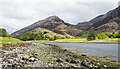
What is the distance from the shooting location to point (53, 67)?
13781 mm

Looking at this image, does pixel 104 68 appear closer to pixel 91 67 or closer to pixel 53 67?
pixel 91 67

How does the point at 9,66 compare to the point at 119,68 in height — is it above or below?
above

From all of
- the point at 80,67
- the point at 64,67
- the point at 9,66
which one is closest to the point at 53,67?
the point at 64,67

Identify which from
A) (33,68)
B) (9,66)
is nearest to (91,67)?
(33,68)

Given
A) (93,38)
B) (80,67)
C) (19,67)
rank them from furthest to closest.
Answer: (93,38) < (80,67) < (19,67)

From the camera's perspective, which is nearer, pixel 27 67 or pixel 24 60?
pixel 27 67

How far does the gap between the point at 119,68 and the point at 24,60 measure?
14931 millimetres

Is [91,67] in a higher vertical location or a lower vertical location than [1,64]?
lower

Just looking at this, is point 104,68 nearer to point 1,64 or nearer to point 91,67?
point 91,67


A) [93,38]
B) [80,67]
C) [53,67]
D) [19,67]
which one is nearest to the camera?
[19,67]

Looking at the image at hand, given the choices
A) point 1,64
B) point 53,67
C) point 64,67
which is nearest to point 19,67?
point 1,64

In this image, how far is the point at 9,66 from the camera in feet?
41.6

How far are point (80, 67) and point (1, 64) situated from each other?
10905 mm

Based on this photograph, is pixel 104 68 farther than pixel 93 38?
No
